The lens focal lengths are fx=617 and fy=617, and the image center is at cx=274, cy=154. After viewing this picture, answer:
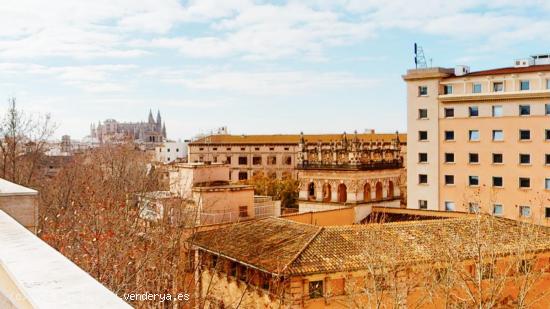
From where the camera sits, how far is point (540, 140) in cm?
3869

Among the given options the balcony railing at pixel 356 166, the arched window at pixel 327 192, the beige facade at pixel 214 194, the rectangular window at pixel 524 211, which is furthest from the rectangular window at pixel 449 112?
the beige facade at pixel 214 194

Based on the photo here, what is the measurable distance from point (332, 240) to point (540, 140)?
25382mm

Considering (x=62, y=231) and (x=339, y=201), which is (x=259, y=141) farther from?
(x=62, y=231)

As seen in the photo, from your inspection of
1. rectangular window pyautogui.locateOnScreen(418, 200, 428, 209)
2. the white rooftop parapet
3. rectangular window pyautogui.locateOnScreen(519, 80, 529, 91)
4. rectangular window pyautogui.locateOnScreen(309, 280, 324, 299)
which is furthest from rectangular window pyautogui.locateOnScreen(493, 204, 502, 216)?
the white rooftop parapet

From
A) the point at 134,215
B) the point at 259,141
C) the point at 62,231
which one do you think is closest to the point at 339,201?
the point at 134,215

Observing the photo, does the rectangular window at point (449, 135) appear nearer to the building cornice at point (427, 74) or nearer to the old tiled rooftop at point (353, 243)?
the building cornice at point (427, 74)

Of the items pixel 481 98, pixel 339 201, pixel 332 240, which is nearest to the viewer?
pixel 332 240

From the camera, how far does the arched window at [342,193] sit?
110 feet

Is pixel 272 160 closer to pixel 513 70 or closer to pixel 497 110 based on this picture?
pixel 497 110

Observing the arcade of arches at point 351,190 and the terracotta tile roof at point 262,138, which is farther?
the terracotta tile roof at point 262,138

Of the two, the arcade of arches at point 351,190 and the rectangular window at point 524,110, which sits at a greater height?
the rectangular window at point 524,110

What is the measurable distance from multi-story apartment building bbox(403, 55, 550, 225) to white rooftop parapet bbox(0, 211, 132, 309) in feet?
117

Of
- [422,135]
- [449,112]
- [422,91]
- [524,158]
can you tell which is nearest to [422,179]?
[422,135]

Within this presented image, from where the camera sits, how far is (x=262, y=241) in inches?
761
